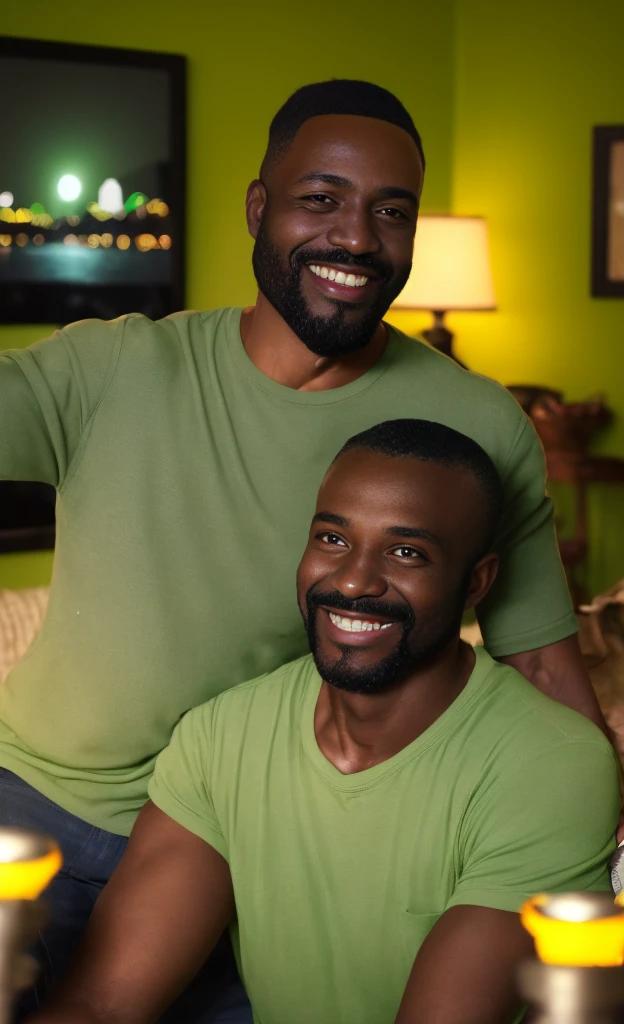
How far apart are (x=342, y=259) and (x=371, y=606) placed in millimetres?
462

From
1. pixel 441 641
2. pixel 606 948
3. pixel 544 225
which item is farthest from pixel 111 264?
pixel 606 948

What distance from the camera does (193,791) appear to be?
1.54 m

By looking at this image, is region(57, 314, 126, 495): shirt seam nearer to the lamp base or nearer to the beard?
the beard

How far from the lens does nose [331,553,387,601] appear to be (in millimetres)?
1415

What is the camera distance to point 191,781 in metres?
1.54

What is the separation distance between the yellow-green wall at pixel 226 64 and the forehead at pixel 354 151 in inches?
110

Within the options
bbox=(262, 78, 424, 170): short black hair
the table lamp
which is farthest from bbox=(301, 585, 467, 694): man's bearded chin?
the table lamp

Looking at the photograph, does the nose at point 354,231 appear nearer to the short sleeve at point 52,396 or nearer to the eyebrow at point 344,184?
the eyebrow at point 344,184

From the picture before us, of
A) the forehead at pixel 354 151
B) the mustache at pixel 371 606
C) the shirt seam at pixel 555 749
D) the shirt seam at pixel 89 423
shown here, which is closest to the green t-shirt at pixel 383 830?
the shirt seam at pixel 555 749

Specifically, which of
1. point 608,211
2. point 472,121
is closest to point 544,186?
point 608,211

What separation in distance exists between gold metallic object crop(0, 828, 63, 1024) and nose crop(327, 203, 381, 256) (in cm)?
100

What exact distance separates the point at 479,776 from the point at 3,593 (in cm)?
149

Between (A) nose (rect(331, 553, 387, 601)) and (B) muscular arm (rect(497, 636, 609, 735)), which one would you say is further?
(B) muscular arm (rect(497, 636, 609, 735))

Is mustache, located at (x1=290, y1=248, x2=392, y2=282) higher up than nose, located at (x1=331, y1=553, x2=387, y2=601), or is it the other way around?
mustache, located at (x1=290, y1=248, x2=392, y2=282)
